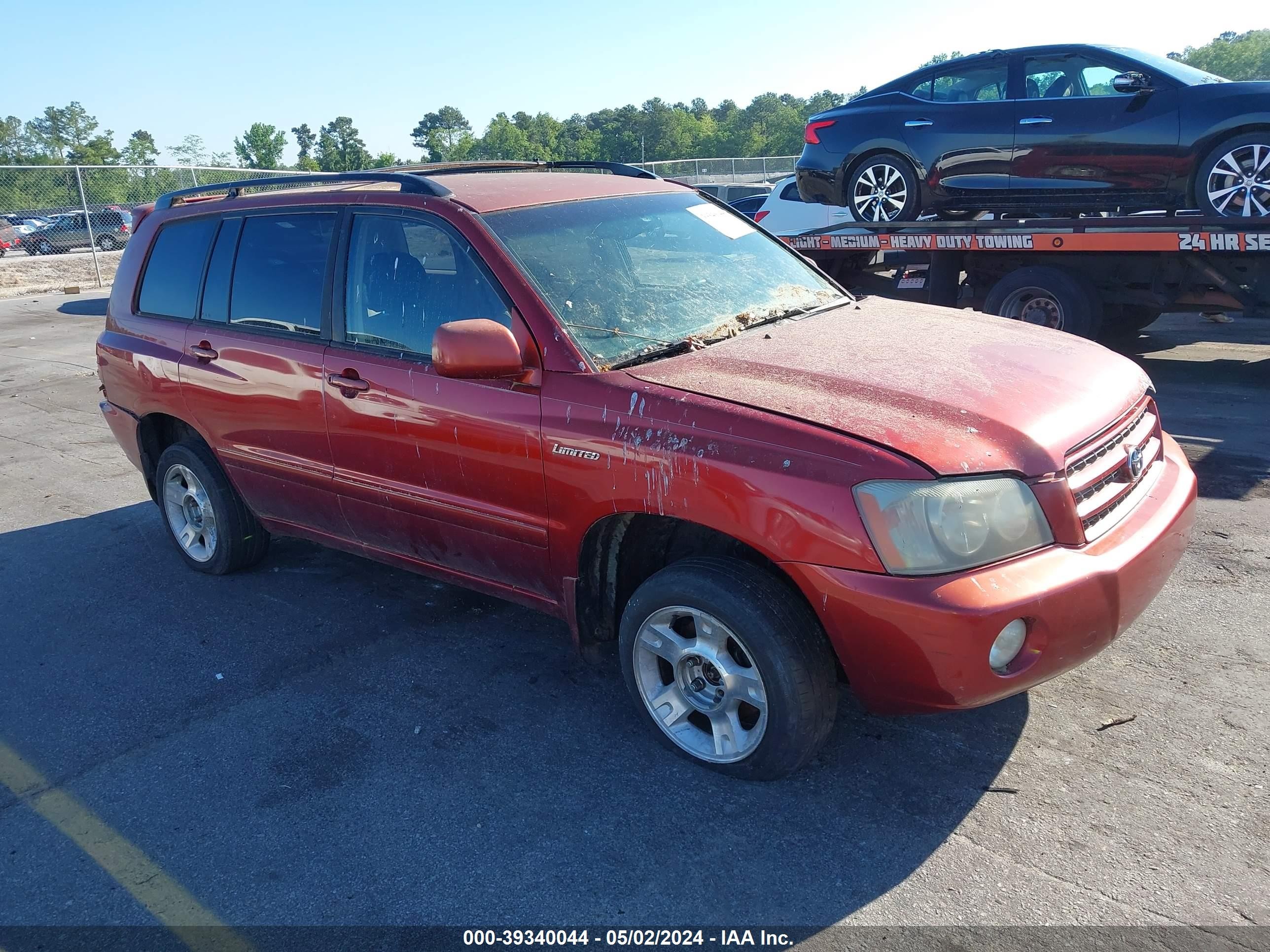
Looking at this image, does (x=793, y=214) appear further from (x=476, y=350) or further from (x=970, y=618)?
(x=970, y=618)

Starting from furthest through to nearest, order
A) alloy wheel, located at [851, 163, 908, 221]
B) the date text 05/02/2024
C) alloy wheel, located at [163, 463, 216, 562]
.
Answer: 1. alloy wheel, located at [851, 163, 908, 221]
2. alloy wheel, located at [163, 463, 216, 562]
3. the date text 05/02/2024

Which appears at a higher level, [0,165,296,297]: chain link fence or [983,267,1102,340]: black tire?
[0,165,296,297]: chain link fence

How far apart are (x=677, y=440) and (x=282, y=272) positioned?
89.6 inches

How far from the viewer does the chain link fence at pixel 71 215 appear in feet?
71.1

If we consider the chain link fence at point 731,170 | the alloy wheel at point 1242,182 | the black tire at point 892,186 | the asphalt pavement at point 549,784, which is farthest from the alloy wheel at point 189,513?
the chain link fence at point 731,170

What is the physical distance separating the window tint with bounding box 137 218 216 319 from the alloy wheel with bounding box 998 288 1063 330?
6535 mm

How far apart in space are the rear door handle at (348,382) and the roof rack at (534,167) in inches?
49.5

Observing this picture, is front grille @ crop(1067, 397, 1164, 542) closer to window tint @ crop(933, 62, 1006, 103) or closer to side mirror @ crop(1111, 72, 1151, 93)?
side mirror @ crop(1111, 72, 1151, 93)

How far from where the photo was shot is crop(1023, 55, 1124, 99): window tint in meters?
8.00

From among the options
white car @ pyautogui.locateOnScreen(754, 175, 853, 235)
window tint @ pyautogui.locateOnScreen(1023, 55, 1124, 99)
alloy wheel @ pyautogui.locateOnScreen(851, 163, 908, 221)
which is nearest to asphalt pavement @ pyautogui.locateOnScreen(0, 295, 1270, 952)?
window tint @ pyautogui.locateOnScreen(1023, 55, 1124, 99)

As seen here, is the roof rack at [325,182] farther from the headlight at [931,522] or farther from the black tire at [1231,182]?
the black tire at [1231,182]

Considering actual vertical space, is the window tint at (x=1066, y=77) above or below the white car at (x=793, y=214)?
above

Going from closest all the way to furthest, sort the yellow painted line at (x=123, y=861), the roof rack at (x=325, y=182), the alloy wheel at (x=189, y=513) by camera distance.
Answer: the yellow painted line at (x=123, y=861)
the roof rack at (x=325, y=182)
the alloy wheel at (x=189, y=513)

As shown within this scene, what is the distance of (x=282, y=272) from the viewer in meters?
4.33
